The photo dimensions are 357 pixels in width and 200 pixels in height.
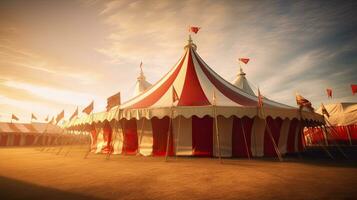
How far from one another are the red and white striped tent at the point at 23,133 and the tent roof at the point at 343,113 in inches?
1197

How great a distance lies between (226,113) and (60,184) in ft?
16.8

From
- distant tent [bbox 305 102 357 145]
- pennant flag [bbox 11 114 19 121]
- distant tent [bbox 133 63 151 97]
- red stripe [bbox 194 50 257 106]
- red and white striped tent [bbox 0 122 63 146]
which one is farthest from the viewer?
red and white striped tent [bbox 0 122 63 146]

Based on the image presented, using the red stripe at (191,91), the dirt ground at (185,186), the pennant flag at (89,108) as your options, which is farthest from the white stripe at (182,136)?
the pennant flag at (89,108)

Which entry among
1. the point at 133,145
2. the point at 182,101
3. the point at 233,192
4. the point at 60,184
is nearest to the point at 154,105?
the point at 182,101

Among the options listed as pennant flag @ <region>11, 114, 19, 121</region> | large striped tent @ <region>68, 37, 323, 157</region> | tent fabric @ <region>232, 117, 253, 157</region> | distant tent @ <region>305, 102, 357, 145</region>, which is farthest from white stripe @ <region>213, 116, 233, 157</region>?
pennant flag @ <region>11, 114, 19, 121</region>

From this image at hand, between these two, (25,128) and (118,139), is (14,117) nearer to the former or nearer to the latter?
(25,128)

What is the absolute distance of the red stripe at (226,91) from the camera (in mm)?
8859

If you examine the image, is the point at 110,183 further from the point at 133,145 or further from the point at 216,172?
the point at 133,145

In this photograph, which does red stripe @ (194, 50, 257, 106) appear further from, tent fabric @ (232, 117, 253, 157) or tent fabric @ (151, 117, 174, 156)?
tent fabric @ (151, 117, 174, 156)

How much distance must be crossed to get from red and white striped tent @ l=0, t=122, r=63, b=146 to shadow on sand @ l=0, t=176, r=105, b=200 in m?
25.5

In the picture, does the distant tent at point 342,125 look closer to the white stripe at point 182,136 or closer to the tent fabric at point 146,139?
the white stripe at point 182,136

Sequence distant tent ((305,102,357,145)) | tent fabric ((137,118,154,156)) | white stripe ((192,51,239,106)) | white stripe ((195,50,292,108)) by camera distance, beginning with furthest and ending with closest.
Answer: distant tent ((305,102,357,145)), white stripe ((195,50,292,108)), tent fabric ((137,118,154,156)), white stripe ((192,51,239,106))

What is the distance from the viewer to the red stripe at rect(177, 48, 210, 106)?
8.26 m

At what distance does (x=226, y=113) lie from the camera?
722 cm
